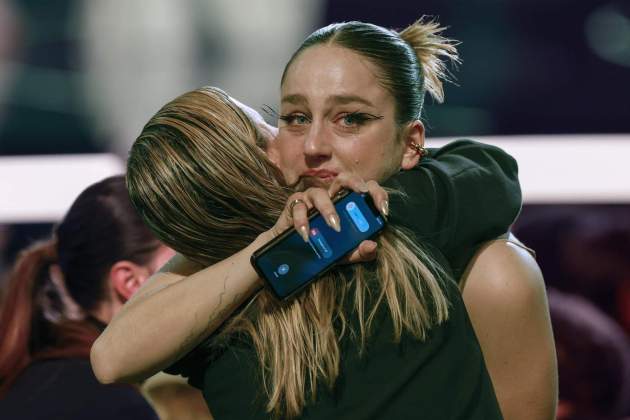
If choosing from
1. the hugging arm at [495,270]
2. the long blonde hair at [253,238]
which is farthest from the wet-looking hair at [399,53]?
the long blonde hair at [253,238]

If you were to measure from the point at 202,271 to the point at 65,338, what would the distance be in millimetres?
916

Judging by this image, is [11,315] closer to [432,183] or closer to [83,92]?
[432,183]

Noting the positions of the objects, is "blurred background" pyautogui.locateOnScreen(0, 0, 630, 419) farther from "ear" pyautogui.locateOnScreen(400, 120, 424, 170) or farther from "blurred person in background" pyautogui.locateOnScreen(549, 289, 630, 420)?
"ear" pyautogui.locateOnScreen(400, 120, 424, 170)

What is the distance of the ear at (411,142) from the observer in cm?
189

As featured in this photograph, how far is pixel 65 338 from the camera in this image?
2473 millimetres

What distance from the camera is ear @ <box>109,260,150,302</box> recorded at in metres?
2.72

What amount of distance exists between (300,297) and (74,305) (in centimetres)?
120

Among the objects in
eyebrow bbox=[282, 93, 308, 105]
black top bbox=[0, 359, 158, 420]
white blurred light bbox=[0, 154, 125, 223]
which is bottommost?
white blurred light bbox=[0, 154, 125, 223]

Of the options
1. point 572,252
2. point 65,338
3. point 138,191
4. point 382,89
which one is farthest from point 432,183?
point 572,252

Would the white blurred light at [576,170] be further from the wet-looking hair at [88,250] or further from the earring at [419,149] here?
the earring at [419,149]

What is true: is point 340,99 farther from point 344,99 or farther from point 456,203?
point 456,203

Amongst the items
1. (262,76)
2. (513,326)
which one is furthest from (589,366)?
(262,76)

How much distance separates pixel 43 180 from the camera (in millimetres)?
4629

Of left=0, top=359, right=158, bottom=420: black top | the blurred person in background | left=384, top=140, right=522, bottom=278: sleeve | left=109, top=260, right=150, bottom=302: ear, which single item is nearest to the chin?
left=384, top=140, right=522, bottom=278: sleeve
